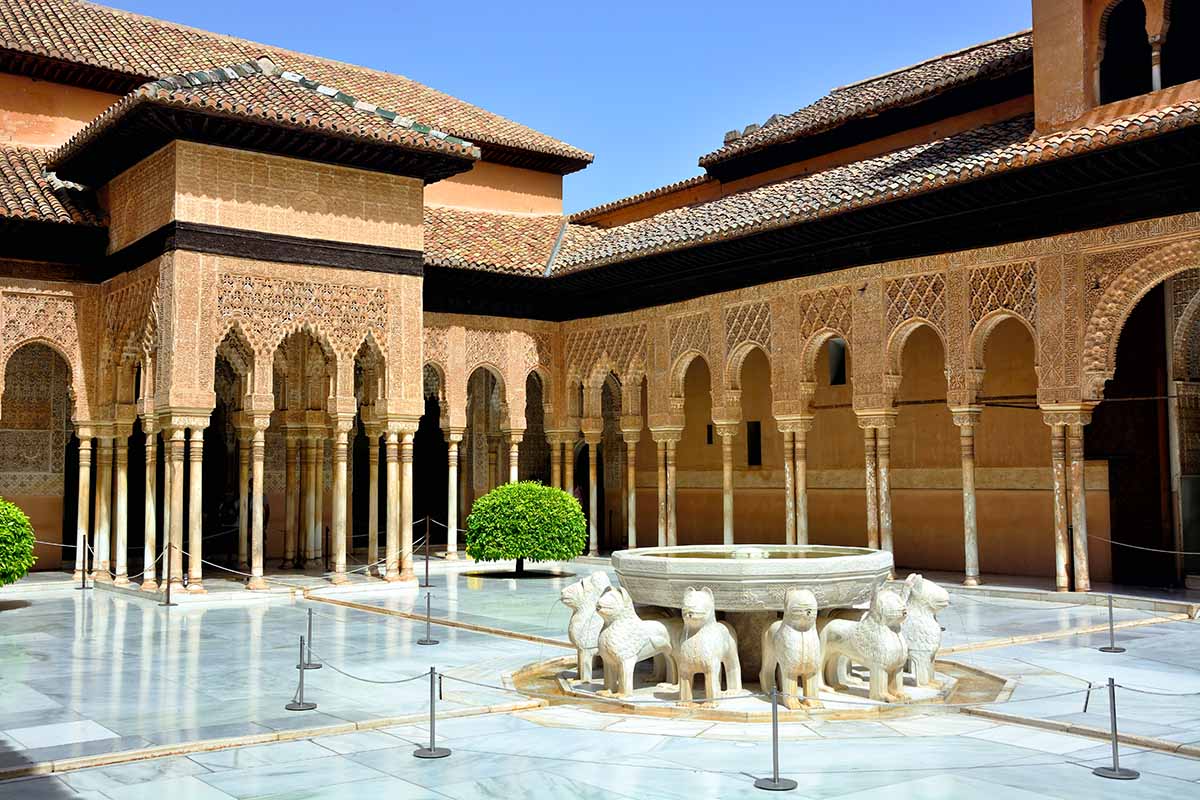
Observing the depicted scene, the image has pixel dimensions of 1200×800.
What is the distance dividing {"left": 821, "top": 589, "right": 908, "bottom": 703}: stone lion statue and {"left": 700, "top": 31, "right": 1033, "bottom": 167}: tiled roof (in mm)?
11674

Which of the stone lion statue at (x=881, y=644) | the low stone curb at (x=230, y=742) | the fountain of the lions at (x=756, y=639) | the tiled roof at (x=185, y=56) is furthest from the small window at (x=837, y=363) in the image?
the low stone curb at (x=230, y=742)

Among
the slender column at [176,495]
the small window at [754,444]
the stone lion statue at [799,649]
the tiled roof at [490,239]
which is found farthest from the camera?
the small window at [754,444]

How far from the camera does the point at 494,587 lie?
16.0 m

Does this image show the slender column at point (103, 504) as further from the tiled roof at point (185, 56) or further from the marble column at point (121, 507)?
the tiled roof at point (185, 56)

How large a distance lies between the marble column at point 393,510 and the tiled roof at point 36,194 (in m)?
5.21

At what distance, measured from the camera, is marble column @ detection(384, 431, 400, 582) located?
16.5m

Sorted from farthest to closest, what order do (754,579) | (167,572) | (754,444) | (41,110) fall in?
(754,444) < (41,110) < (167,572) < (754,579)

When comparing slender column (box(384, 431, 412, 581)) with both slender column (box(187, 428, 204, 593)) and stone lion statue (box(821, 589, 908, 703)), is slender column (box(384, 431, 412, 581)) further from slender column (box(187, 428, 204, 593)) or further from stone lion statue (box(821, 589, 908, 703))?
stone lion statue (box(821, 589, 908, 703))

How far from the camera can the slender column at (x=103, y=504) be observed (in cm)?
1672

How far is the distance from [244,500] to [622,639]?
11.8m

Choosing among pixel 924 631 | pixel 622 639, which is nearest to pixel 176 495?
pixel 622 639

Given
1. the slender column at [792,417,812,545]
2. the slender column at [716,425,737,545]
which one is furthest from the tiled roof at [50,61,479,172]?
the slender column at [792,417,812,545]

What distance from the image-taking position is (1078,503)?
44.4ft

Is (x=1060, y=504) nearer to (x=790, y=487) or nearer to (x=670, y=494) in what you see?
(x=790, y=487)
